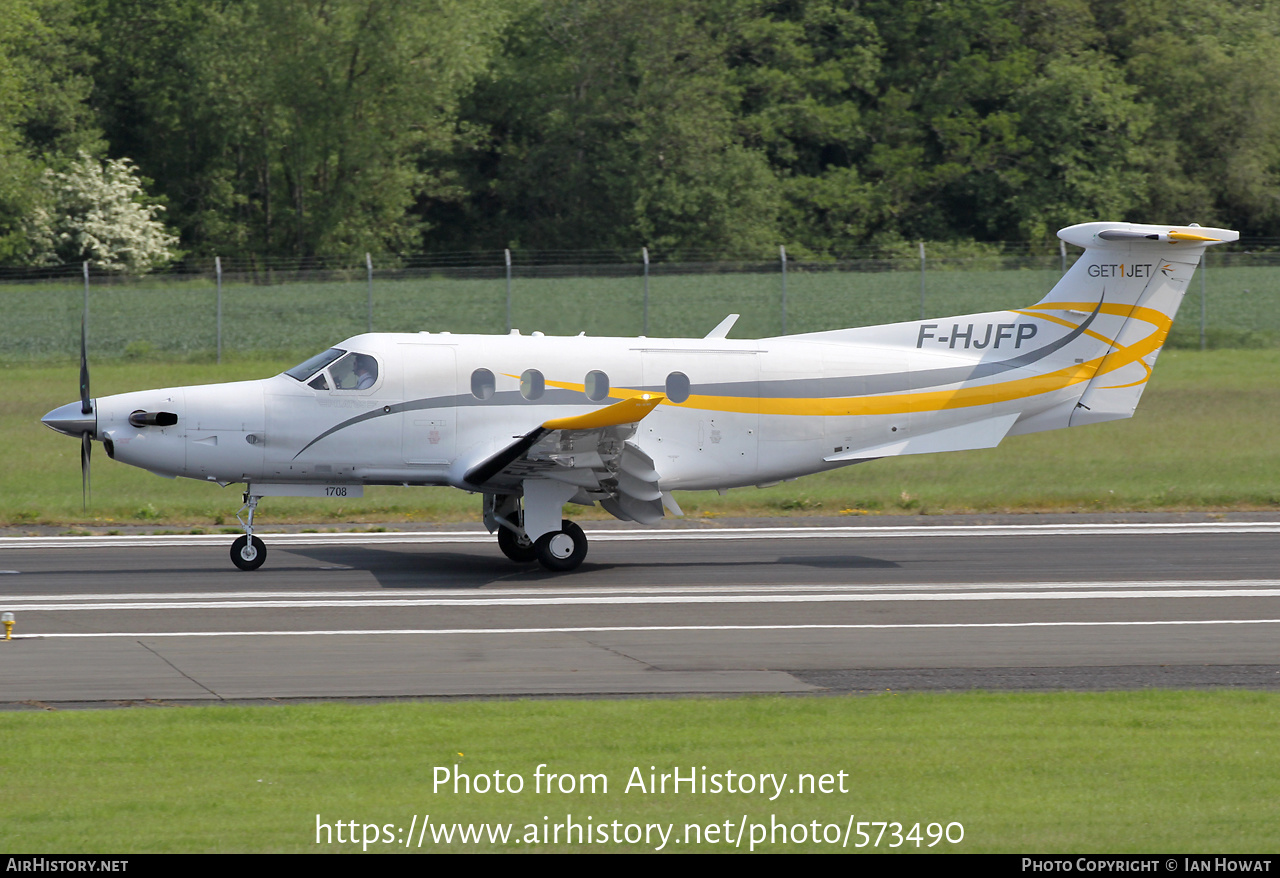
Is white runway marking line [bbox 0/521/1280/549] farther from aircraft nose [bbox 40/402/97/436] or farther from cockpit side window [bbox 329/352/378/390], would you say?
aircraft nose [bbox 40/402/97/436]

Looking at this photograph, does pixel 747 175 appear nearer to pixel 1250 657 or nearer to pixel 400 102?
pixel 400 102

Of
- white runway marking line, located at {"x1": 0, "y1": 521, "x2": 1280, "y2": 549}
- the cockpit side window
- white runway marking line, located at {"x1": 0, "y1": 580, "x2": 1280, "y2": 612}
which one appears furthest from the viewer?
white runway marking line, located at {"x1": 0, "y1": 521, "x2": 1280, "y2": 549}

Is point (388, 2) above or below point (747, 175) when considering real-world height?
above

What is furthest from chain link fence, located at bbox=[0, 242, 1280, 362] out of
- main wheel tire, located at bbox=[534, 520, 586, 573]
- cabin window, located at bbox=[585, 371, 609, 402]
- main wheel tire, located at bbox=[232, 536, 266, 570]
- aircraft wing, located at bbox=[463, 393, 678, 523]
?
main wheel tire, located at bbox=[232, 536, 266, 570]

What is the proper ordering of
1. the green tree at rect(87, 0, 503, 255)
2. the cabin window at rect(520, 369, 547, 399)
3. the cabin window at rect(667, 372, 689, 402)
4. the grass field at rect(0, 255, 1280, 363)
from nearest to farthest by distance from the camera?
1. the cabin window at rect(520, 369, 547, 399)
2. the cabin window at rect(667, 372, 689, 402)
3. the grass field at rect(0, 255, 1280, 363)
4. the green tree at rect(87, 0, 503, 255)

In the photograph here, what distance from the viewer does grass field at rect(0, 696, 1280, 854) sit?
7.20 metres

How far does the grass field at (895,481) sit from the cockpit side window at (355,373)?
4.89 metres

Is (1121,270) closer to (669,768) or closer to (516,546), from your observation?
(516,546)

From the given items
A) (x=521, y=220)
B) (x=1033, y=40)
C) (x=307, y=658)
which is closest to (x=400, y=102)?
(x=521, y=220)

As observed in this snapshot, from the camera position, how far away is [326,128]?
52219mm

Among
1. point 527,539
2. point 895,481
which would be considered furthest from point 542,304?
point 527,539

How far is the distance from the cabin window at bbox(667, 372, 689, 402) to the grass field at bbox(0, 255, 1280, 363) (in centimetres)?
1902

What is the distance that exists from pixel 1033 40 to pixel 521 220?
20737 millimetres

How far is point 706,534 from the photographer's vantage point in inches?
788
